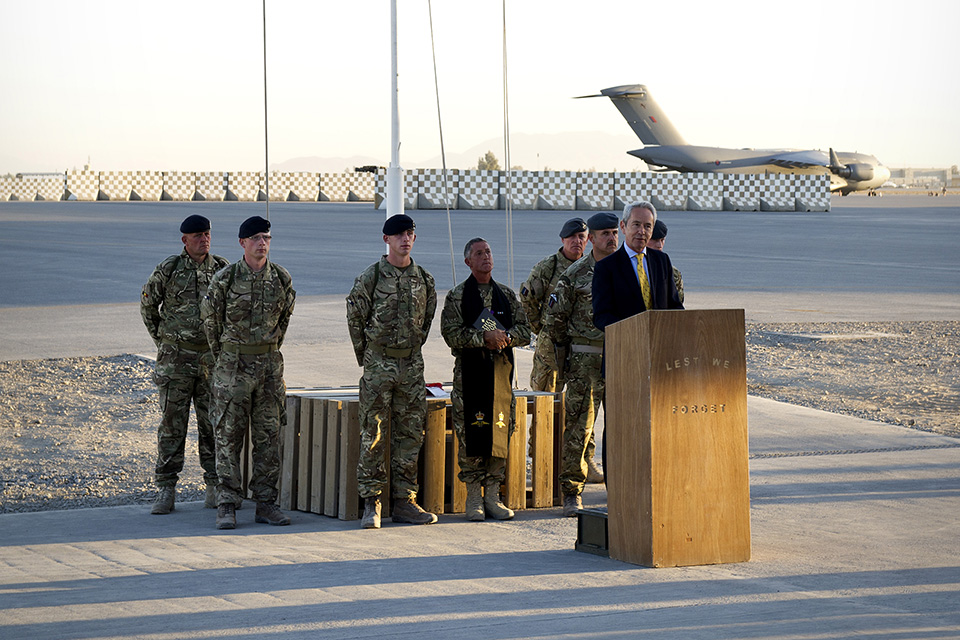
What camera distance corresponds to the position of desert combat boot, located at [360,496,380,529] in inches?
281

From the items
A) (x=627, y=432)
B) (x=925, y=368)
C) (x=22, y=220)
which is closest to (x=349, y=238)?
(x=22, y=220)

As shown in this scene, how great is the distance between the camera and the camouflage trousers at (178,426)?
25.3 feet

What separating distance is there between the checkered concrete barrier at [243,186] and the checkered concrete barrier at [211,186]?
270 mm

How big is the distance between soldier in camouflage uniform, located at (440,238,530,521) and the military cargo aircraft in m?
62.0

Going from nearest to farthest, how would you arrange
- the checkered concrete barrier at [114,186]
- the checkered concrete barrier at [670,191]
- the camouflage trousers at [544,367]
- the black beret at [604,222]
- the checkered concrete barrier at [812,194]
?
the black beret at [604,222], the camouflage trousers at [544,367], the checkered concrete barrier at [670,191], the checkered concrete barrier at [812,194], the checkered concrete barrier at [114,186]

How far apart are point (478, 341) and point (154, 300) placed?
2.24 metres

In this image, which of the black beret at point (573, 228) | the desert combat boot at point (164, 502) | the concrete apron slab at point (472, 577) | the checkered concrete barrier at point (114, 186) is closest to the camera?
the concrete apron slab at point (472, 577)

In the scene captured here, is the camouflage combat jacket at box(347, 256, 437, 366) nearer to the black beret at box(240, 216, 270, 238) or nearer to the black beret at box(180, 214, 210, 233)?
the black beret at box(240, 216, 270, 238)

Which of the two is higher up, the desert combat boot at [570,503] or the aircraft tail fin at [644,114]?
the aircraft tail fin at [644,114]

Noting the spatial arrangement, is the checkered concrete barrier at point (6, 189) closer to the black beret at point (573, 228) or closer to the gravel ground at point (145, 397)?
the gravel ground at point (145, 397)

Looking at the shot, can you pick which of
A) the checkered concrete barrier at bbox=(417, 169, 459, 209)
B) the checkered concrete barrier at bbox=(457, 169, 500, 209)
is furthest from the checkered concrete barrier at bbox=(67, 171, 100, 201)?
the checkered concrete barrier at bbox=(457, 169, 500, 209)

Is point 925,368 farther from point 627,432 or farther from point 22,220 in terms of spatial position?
point 22,220

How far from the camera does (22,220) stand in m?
39.8

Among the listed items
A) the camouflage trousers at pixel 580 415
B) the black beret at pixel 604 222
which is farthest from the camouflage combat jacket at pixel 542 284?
the camouflage trousers at pixel 580 415
